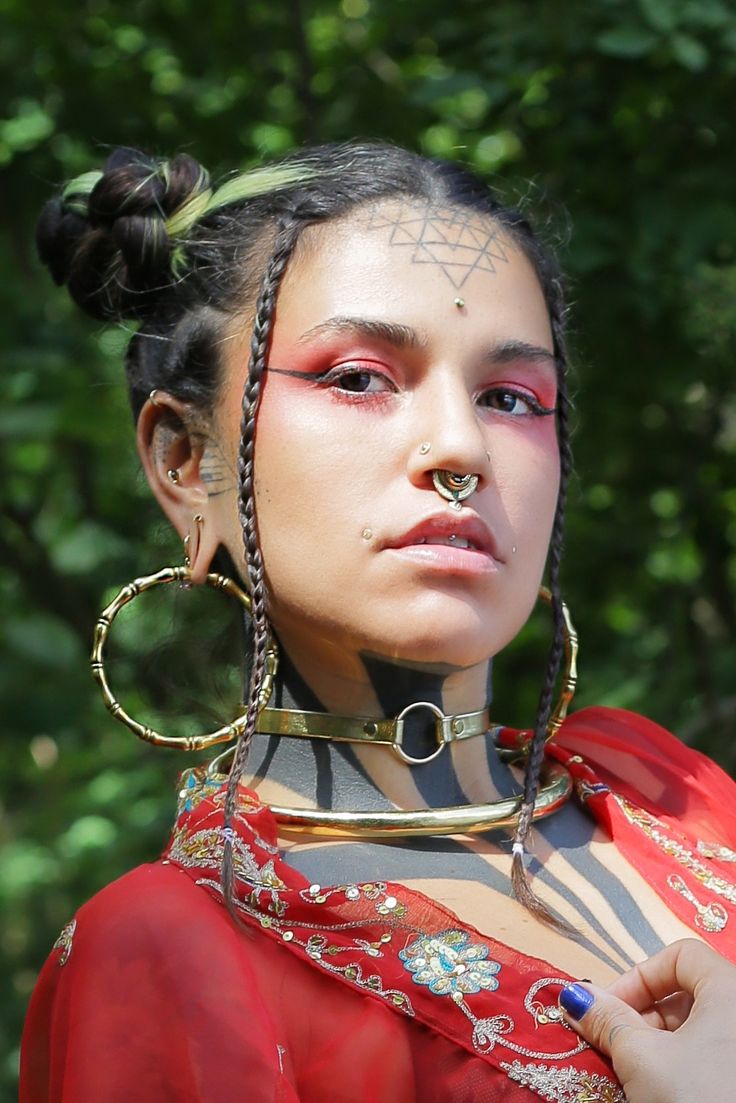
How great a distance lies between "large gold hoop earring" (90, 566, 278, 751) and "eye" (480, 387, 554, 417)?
371mm

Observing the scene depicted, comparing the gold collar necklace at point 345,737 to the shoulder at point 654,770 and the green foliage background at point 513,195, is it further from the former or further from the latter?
the green foliage background at point 513,195

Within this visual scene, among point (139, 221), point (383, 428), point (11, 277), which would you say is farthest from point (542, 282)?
point (11, 277)

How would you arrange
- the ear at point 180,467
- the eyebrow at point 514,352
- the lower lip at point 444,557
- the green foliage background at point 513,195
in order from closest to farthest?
the lower lip at point 444,557
the eyebrow at point 514,352
the ear at point 180,467
the green foliage background at point 513,195

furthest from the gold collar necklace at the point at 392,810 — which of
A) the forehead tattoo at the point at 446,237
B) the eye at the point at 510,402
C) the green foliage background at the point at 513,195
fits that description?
the green foliage background at the point at 513,195

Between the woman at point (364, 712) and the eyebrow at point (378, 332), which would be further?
the eyebrow at point (378, 332)

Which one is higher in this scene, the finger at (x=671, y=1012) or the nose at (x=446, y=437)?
the nose at (x=446, y=437)

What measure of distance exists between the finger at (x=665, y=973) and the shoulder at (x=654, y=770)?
0.41 m

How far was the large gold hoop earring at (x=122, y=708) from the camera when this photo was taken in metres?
1.66

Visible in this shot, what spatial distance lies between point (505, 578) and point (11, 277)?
1.67 m

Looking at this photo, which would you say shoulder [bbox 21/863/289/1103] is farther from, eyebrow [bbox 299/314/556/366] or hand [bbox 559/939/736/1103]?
eyebrow [bbox 299/314/556/366]

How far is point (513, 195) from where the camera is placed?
2.36m

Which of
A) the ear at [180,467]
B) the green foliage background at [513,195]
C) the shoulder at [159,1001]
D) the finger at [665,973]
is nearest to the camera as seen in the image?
the shoulder at [159,1001]

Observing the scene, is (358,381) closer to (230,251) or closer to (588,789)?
(230,251)

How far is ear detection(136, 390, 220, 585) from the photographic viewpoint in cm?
176
